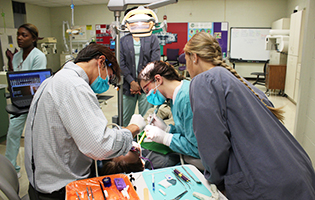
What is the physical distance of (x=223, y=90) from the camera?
36.1 inches

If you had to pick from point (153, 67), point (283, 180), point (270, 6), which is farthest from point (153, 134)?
point (270, 6)

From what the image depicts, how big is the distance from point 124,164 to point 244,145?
0.81m

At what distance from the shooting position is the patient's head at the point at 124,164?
4.59 ft

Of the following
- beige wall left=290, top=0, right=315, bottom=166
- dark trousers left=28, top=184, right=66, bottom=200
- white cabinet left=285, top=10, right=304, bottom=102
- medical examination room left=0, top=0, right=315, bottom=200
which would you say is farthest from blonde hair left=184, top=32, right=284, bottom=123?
white cabinet left=285, top=10, right=304, bottom=102

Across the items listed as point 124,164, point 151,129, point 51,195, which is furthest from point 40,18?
point 51,195

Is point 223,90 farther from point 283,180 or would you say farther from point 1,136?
point 1,136

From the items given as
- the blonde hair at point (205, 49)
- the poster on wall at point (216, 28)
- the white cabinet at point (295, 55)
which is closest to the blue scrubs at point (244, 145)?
the blonde hair at point (205, 49)

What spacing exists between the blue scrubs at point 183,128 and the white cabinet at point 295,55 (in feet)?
14.8

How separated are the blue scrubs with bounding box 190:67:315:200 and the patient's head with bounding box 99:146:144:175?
0.62 m

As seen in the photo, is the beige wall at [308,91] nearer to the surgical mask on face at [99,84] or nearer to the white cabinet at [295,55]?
the surgical mask on face at [99,84]

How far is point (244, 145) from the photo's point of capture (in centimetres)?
88

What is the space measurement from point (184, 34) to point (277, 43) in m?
3.21

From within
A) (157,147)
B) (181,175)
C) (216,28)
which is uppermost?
(216,28)

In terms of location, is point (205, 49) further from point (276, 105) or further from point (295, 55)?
point (295, 55)
